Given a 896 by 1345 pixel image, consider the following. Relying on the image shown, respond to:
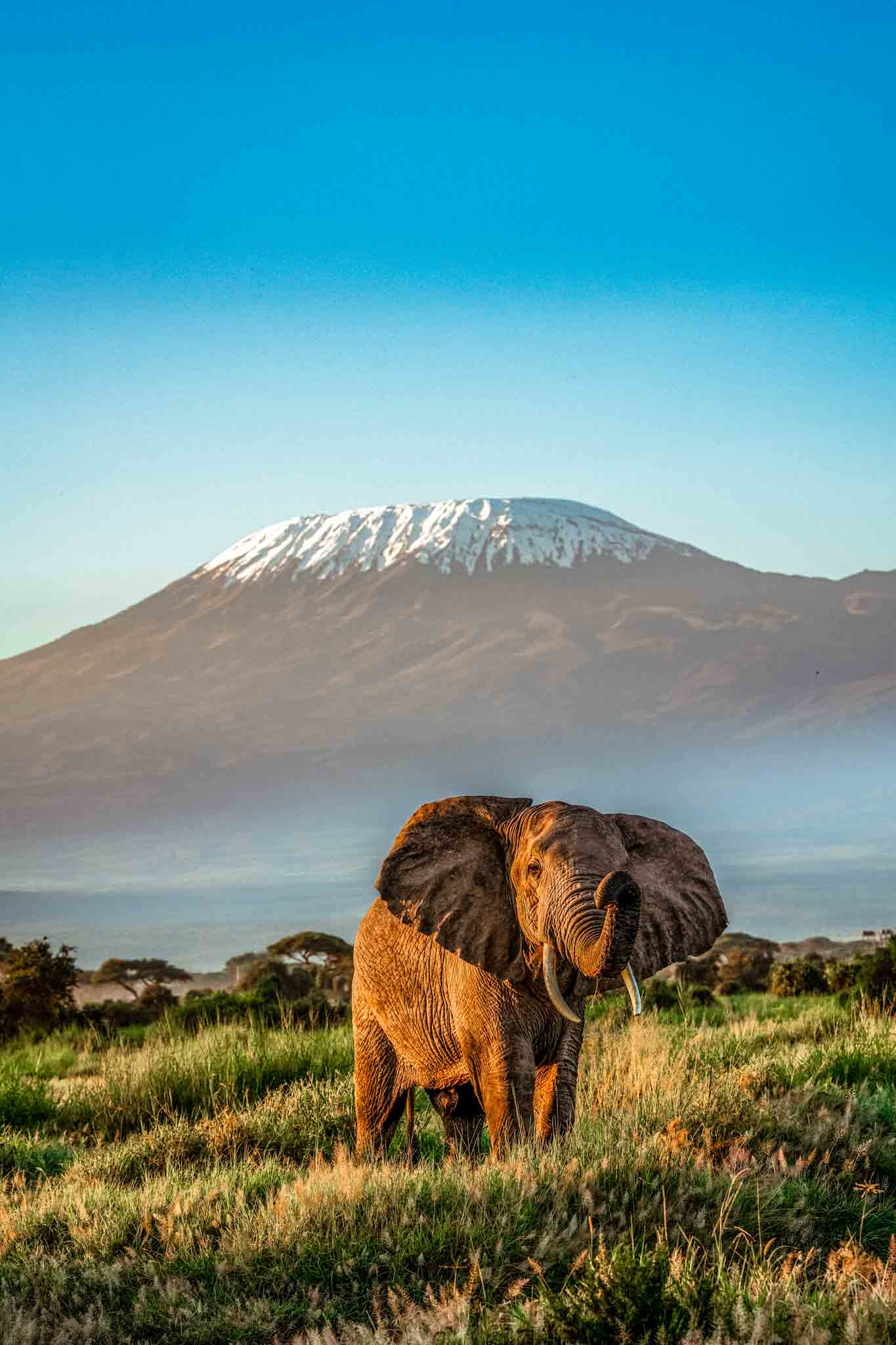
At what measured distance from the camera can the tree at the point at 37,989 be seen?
1997cm

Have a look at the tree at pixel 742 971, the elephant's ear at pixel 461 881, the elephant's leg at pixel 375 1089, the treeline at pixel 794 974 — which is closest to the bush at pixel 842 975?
the treeline at pixel 794 974

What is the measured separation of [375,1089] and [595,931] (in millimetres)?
2870

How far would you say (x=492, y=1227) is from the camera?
6.50m

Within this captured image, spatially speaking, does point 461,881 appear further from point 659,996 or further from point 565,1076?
point 659,996

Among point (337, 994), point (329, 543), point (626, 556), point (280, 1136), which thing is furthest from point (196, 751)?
point (280, 1136)

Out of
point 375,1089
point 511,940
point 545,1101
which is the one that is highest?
point 511,940

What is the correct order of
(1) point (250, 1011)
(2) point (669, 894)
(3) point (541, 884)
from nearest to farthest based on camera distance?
(3) point (541, 884), (2) point (669, 894), (1) point (250, 1011)

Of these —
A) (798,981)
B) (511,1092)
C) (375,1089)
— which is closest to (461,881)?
(511,1092)

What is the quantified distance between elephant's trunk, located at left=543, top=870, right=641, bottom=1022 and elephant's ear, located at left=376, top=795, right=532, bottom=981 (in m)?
0.45

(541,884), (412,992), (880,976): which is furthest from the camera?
(880,976)

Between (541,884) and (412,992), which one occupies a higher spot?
(541,884)

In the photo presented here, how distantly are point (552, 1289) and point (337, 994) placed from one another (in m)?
16.1

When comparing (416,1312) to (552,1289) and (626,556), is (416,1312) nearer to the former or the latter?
(552,1289)

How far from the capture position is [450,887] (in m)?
7.55
